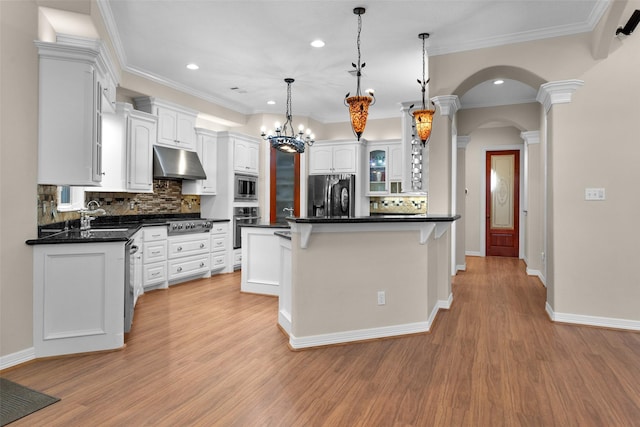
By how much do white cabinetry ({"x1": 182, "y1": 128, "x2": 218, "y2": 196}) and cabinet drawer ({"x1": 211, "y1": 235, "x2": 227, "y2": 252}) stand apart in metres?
0.77

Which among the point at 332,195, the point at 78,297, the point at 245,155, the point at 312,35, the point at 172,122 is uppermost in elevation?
the point at 312,35

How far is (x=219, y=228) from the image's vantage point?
20.4 ft

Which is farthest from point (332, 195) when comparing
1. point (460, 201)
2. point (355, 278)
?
point (355, 278)

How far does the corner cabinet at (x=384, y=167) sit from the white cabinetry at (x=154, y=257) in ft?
13.5

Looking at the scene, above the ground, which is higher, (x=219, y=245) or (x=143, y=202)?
(x=143, y=202)

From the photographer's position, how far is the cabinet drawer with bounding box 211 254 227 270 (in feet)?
20.0

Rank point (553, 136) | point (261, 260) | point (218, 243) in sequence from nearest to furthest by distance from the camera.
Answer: point (553, 136)
point (261, 260)
point (218, 243)

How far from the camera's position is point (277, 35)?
4215mm

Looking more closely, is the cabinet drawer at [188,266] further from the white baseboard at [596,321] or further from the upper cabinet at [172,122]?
the white baseboard at [596,321]

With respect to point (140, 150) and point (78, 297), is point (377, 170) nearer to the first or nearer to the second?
point (140, 150)

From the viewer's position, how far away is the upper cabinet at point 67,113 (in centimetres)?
296

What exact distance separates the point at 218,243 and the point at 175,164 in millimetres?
1408

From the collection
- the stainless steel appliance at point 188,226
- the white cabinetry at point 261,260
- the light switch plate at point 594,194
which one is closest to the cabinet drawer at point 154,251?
the stainless steel appliance at point 188,226

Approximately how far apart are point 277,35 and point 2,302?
137 inches
